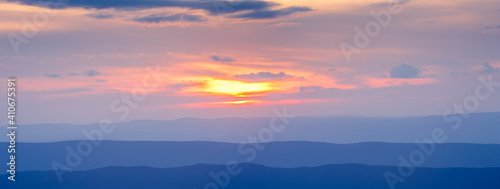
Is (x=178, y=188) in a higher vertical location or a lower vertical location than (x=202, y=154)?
lower

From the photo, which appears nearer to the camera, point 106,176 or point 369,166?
point 106,176

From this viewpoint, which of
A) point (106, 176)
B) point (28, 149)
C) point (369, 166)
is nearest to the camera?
point (28, 149)

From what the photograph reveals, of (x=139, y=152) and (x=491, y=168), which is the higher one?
(x=139, y=152)

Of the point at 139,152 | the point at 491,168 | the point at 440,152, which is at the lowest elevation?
the point at 491,168

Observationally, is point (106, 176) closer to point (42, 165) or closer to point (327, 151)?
point (42, 165)

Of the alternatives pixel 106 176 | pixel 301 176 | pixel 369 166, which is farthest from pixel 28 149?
pixel 369 166

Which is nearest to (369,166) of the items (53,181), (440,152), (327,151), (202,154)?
(327,151)

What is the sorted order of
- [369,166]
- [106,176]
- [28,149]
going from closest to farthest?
1. [28,149]
2. [106,176]
3. [369,166]

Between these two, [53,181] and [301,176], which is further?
[301,176]

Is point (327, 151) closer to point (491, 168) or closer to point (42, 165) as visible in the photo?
point (491, 168)
